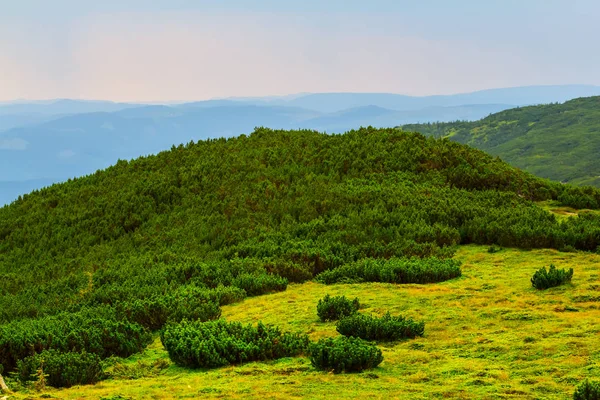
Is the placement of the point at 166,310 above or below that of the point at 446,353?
above

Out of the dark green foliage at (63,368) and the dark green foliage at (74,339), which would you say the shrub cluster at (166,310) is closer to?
the dark green foliage at (74,339)

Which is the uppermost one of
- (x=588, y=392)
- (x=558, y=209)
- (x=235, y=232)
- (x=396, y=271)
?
(x=235, y=232)

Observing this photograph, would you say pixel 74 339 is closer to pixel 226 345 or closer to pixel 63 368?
pixel 63 368

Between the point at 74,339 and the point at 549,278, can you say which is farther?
the point at 549,278

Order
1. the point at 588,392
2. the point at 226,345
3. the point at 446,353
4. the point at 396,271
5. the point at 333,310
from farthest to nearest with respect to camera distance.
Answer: the point at 396,271
the point at 333,310
the point at 226,345
the point at 446,353
the point at 588,392

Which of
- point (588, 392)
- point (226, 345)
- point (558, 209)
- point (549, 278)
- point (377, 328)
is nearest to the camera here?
point (588, 392)

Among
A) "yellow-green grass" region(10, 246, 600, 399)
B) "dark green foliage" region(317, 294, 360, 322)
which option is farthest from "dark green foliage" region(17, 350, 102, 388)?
"dark green foliage" region(317, 294, 360, 322)

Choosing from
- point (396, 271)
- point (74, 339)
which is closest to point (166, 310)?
point (74, 339)

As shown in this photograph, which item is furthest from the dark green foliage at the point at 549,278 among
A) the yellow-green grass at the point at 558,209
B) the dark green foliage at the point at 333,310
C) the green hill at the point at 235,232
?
the yellow-green grass at the point at 558,209

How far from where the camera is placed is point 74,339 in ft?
32.9

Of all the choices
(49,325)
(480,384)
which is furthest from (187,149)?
(480,384)

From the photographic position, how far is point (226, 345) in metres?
8.88

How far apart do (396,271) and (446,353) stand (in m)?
6.21

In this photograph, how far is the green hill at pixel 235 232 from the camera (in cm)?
1062
